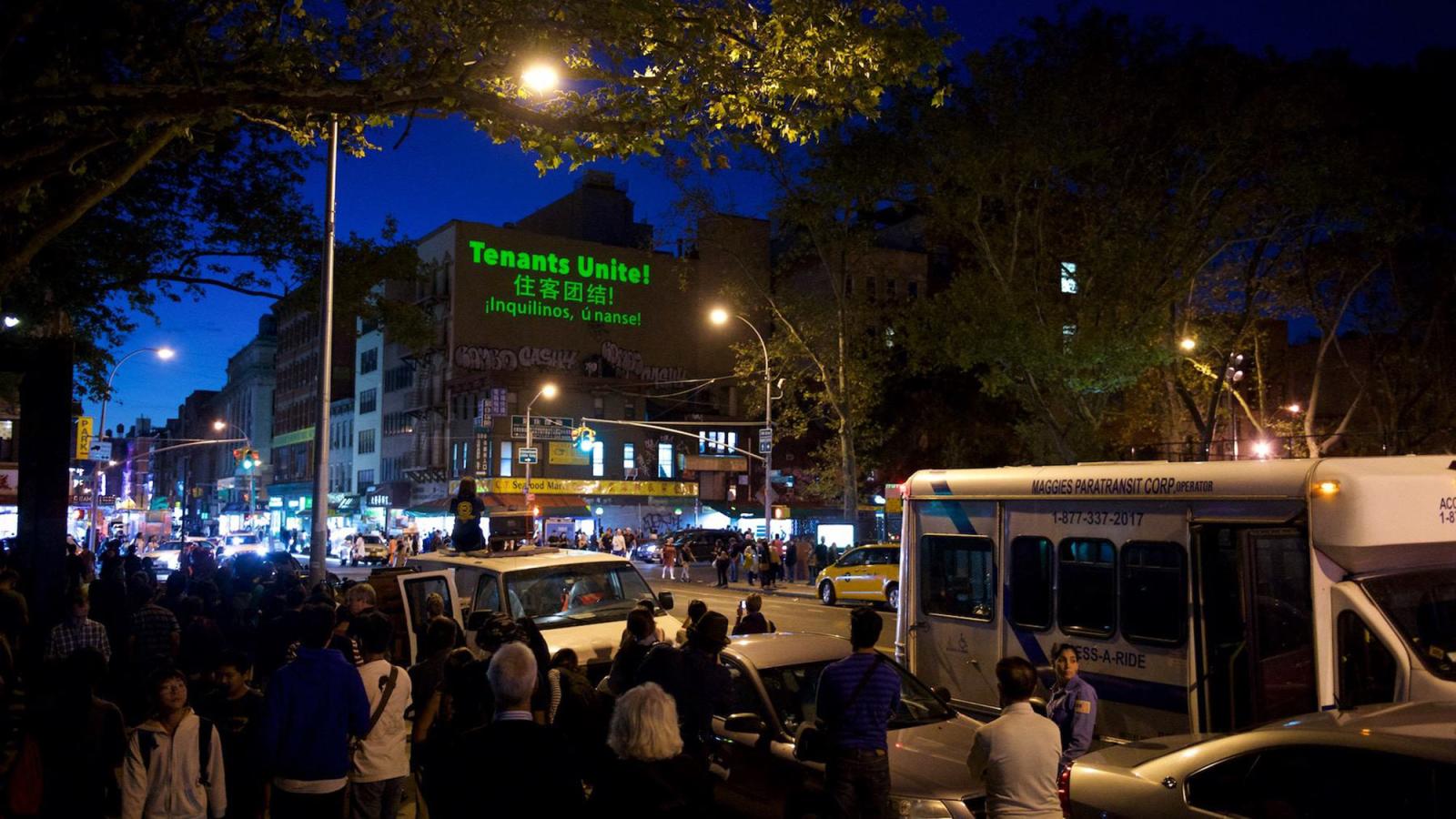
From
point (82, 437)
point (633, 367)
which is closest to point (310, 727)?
point (82, 437)

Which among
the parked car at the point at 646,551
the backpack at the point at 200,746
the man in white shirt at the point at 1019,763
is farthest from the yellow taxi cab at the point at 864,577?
the backpack at the point at 200,746

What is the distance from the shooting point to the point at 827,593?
1224 inches

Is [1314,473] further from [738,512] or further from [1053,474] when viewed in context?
[738,512]

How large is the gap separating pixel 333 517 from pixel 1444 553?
73.2m

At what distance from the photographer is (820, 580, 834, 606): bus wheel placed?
1213 inches

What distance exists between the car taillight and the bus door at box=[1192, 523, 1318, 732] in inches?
78.1

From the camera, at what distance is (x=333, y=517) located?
241 feet

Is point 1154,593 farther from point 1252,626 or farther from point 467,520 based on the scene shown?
point 467,520

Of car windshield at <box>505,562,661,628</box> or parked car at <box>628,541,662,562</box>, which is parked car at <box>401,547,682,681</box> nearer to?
car windshield at <box>505,562,661,628</box>

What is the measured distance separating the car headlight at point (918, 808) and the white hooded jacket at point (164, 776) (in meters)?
3.75

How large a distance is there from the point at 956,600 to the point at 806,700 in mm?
4028

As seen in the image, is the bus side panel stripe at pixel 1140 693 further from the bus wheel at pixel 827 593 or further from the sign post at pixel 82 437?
the sign post at pixel 82 437

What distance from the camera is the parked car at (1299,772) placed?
13.9 ft

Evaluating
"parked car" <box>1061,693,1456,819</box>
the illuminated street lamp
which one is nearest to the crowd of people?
"parked car" <box>1061,693,1456,819</box>
